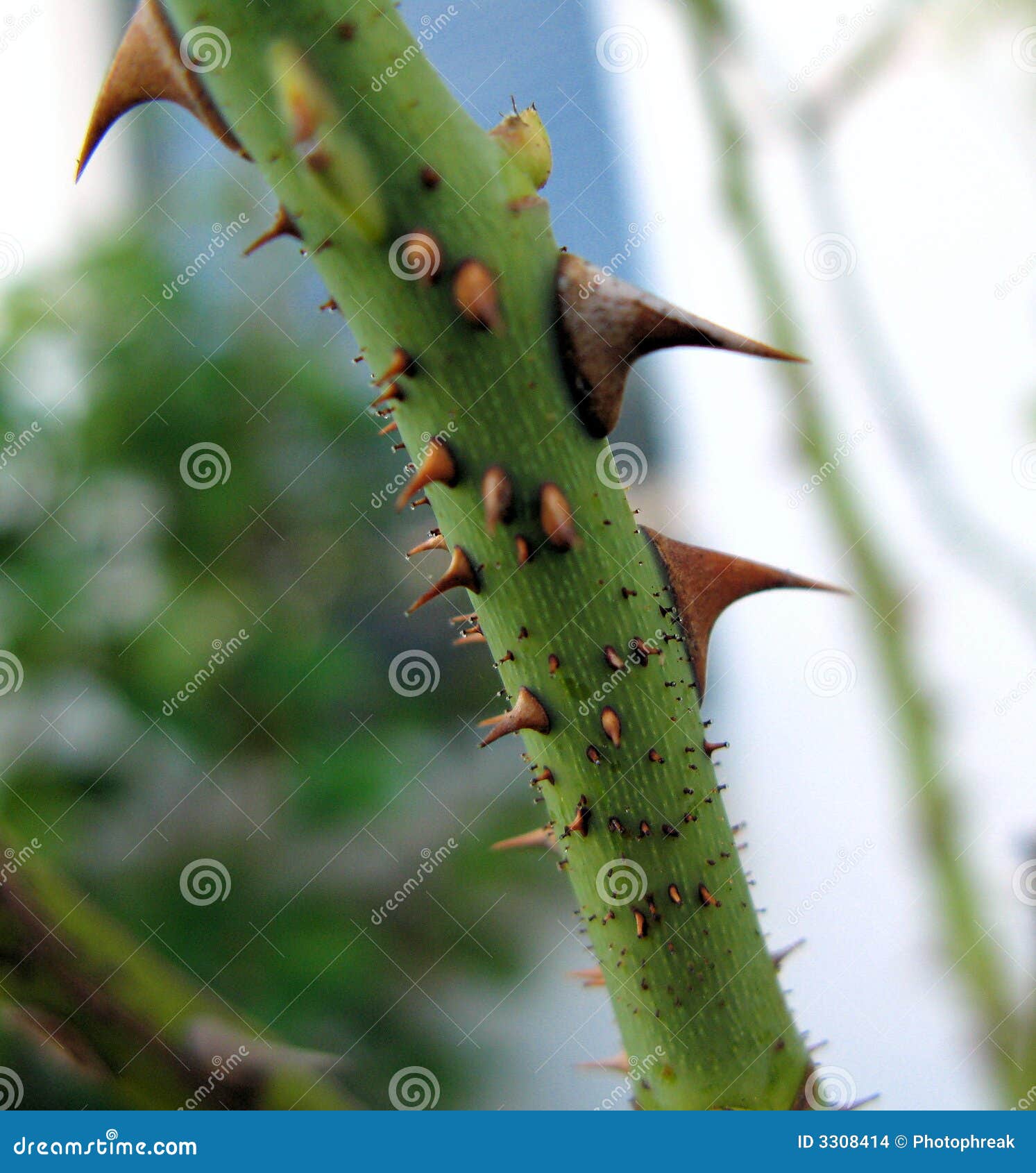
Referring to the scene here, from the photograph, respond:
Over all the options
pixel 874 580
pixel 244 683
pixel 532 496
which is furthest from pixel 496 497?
pixel 244 683

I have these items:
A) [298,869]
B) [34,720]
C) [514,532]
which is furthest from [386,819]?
[514,532]

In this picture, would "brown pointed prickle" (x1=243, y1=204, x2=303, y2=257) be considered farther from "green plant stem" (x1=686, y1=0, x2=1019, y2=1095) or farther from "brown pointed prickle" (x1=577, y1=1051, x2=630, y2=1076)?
"green plant stem" (x1=686, y1=0, x2=1019, y2=1095)

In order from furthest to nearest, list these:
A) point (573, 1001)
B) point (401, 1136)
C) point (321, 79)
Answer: point (573, 1001) → point (401, 1136) → point (321, 79)

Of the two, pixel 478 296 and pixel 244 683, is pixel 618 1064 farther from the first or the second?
pixel 244 683

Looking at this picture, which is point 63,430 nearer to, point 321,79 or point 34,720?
point 34,720

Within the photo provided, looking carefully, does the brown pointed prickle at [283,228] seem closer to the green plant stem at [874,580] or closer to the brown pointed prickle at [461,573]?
the brown pointed prickle at [461,573]

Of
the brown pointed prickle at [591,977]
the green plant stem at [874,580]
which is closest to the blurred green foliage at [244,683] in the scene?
the green plant stem at [874,580]

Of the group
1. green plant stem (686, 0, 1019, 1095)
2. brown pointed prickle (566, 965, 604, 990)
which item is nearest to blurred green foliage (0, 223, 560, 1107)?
green plant stem (686, 0, 1019, 1095)
